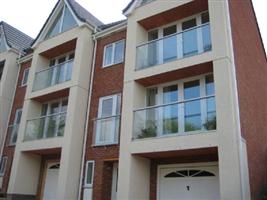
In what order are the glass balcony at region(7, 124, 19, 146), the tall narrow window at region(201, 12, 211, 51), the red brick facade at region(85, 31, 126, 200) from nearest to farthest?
the tall narrow window at region(201, 12, 211, 51) < the red brick facade at region(85, 31, 126, 200) < the glass balcony at region(7, 124, 19, 146)

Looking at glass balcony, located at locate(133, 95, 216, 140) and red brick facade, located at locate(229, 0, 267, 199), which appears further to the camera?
red brick facade, located at locate(229, 0, 267, 199)

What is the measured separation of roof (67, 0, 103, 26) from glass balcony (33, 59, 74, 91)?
93.0 inches

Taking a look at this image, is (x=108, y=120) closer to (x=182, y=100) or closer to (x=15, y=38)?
(x=182, y=100)

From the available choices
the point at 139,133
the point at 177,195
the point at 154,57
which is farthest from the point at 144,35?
the point at 177,195

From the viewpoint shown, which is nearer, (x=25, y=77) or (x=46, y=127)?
(x=46, y=127)

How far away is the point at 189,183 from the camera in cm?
1089

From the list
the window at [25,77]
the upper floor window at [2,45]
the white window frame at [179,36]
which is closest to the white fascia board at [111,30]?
the white window frame at [179,36]

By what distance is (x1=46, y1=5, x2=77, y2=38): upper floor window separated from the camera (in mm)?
16394

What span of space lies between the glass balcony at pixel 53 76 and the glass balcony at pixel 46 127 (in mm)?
1842

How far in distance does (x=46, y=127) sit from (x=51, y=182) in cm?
278

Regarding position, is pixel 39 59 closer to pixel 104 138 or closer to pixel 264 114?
pixel 104 138

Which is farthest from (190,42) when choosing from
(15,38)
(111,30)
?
(15,38)

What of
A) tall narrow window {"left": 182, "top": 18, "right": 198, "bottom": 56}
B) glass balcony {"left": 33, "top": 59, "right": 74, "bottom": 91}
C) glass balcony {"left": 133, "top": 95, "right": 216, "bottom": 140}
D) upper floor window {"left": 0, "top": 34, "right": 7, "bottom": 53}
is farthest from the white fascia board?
upper floor window {"left": 0, "top": 34, "right": 7, "bottom": 53}

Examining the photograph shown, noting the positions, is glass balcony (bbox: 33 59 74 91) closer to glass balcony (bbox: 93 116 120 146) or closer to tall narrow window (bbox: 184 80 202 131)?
glass balcony (bbox: 93 116 120 146)
